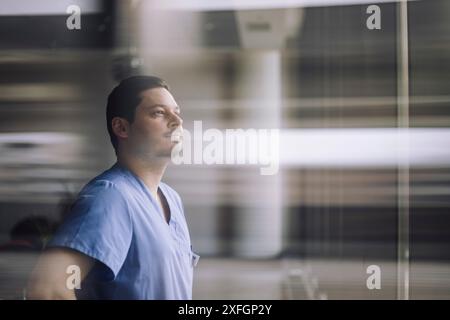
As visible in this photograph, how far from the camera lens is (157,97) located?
2045 mm

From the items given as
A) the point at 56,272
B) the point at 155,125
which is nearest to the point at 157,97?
the point at 155,125

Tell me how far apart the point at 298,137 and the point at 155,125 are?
1.65 feet

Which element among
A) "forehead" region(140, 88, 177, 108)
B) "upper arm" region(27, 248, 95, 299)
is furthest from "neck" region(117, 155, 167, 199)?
"upper arm" region(27, 248, 95, 299)

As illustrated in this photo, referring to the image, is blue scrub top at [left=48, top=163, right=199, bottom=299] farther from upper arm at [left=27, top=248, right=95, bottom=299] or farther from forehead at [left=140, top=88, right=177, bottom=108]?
forehead at [left=140, top=88, right=177, bottom=108]

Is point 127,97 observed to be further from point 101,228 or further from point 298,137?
point 298,137

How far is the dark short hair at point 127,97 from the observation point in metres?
2.03

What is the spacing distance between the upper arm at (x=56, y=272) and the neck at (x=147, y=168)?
0.33 meters

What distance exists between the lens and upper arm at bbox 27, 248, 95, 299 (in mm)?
1943

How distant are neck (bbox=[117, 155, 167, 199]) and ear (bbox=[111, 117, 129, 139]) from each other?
0.25 ft

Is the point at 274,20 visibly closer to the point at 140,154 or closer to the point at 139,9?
the point at 139,9

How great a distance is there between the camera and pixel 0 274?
2.11 m

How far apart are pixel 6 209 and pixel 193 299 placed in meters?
0.75
